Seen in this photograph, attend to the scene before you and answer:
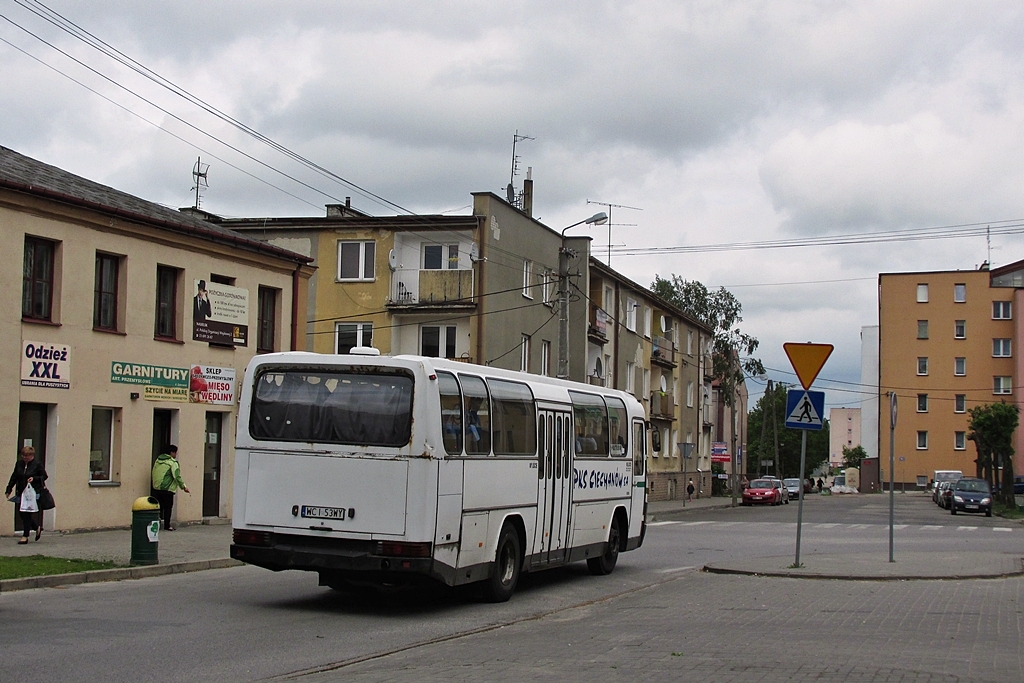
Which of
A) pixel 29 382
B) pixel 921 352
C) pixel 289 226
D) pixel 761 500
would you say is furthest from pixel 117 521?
pixel 921 352

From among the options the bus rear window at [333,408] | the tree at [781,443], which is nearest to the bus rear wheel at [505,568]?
the bus rear window at [333,408]

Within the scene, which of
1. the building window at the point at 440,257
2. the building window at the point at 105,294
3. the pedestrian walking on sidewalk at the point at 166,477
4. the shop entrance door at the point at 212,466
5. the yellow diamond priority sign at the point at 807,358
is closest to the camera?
the yellow diamond priority sign at the point at 807,358

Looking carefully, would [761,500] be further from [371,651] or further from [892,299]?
[371,651]

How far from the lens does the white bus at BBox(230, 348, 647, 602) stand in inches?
485

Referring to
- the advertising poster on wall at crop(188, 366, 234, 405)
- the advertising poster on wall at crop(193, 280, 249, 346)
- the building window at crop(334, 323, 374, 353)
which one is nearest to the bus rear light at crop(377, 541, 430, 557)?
the advertising poster on wall at crop(188, 366, 234, 405)

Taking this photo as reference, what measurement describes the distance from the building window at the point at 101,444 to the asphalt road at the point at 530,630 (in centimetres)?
665

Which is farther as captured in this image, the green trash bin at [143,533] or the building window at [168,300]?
the building window at [168,300]

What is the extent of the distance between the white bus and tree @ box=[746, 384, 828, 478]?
108 meters

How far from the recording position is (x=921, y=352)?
8981 centimetres

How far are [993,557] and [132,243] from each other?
17.4 meters

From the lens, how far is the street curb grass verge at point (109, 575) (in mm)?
13836

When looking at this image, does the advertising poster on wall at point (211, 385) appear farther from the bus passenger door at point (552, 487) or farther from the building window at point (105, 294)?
the bus passenger door at point (552, 487)

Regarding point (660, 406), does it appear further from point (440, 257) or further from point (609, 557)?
point (609, 557)

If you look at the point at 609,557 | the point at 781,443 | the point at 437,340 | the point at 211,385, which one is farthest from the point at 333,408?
the point at 781,443
